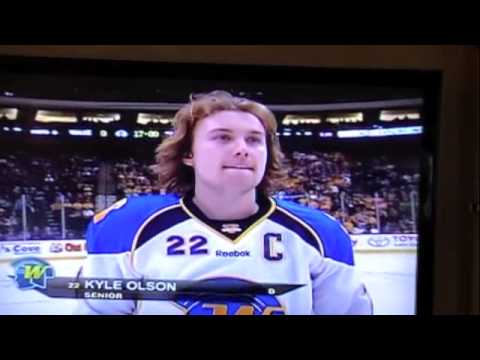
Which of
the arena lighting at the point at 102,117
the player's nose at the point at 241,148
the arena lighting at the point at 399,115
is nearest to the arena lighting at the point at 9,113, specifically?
the arena lighting at the point at 102,117

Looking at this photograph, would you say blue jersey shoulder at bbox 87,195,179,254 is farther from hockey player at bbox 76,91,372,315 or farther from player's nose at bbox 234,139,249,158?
player's nose at bbox 234,139,249,158

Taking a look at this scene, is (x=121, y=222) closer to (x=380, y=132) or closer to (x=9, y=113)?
(x=9, y=113)

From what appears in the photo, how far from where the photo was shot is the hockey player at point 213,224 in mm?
2377

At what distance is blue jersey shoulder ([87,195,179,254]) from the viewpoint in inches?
→ 93.0

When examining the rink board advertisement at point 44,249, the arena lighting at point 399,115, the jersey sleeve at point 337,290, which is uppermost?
the arena lighting at point 399,115

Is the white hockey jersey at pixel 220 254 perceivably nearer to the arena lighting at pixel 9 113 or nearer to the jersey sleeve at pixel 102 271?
the jersey sleeve at pixel 102 271

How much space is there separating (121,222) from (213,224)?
0.28 m

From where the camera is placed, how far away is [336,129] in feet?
8.01

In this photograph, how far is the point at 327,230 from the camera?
8.05 ft

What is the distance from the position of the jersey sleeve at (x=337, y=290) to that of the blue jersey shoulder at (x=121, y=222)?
0.52 meters
